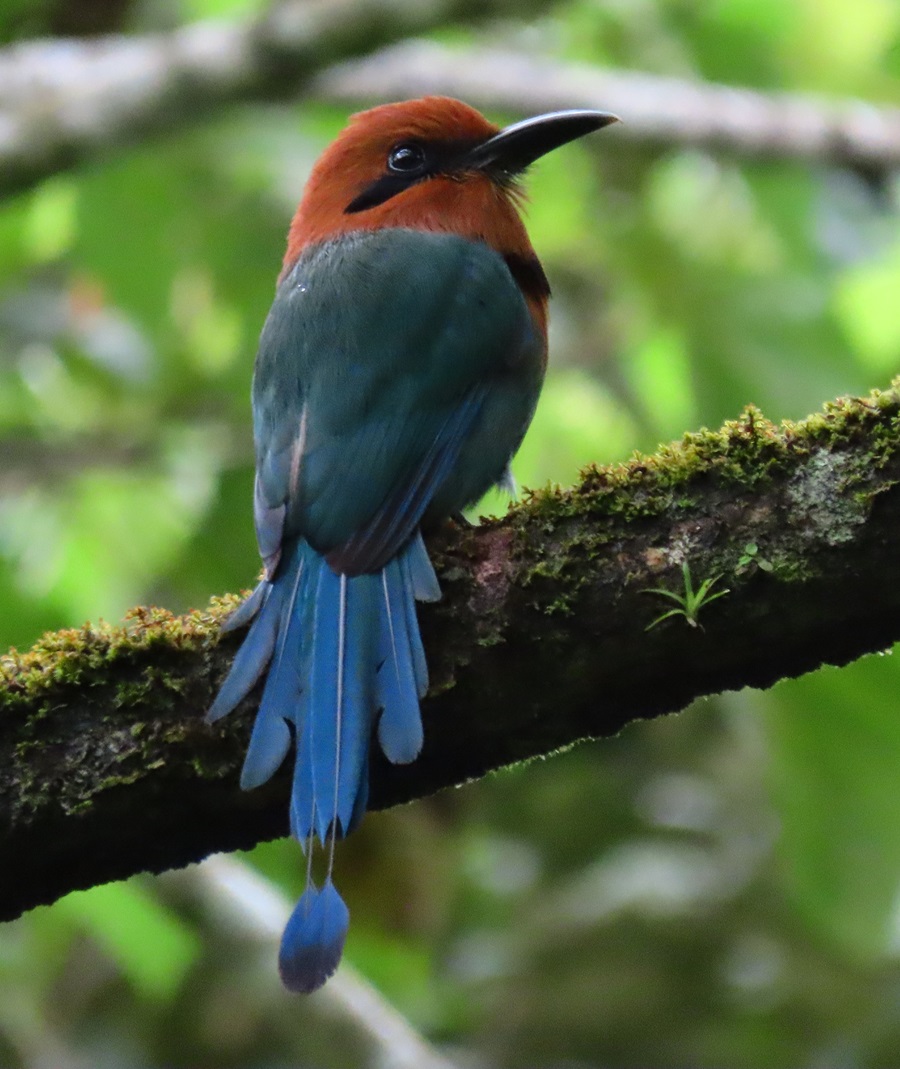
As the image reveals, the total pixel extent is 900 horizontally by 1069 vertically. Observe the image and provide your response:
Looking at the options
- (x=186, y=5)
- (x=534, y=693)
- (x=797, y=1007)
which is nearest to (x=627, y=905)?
(x=797, y=1007)

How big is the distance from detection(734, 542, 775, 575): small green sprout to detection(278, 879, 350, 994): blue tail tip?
77 cm

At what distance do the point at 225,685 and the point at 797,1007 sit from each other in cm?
266

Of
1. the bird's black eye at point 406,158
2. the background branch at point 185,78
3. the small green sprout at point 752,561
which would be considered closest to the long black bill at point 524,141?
the bird's black eye at point 406,158

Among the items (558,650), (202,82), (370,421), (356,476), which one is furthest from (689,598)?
(202,82)

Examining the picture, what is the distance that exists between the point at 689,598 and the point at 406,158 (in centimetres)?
201

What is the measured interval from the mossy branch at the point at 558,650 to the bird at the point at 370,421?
88 millimetres

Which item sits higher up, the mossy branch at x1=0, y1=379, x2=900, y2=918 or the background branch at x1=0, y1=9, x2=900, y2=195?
the background branch at x1=0, y1=9, x2=900, y2=195

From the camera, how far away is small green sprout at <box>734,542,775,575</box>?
218 centimetres

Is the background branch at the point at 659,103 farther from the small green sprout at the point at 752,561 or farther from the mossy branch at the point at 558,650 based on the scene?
the small green sprout at the point at 752,561

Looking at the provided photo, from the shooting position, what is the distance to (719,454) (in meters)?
2.30

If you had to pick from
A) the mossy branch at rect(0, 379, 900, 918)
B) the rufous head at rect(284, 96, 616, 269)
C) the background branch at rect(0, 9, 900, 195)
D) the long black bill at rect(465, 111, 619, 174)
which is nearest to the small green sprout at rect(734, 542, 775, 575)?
the mossy branch at rect(0, 379, 900, 918)

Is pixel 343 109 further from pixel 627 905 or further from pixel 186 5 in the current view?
pixel 627 905

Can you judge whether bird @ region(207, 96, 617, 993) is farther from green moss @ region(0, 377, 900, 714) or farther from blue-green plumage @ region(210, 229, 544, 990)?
green moss @ region(0, 377, 900, 714)

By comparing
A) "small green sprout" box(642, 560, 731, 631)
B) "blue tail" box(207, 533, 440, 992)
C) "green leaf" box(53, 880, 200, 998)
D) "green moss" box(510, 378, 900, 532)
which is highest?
"green moss" box(510, 378, 900, 532)
